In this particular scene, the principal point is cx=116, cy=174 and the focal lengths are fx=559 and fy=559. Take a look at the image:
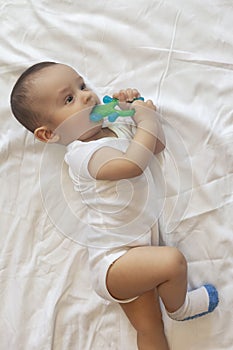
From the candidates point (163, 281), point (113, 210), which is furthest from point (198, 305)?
point (113, 210)

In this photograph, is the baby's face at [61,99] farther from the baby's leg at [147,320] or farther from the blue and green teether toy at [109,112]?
the baby's leg at [147,320]

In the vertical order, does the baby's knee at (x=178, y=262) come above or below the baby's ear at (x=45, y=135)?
below

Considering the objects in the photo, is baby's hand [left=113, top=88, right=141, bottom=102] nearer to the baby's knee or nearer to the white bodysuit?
the white bodysuit

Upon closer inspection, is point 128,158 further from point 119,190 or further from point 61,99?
point 61,99

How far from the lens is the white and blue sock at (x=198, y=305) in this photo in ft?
3.15

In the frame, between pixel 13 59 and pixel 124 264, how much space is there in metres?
0.49

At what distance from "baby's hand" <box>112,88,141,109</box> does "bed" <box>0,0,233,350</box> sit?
0.16ft

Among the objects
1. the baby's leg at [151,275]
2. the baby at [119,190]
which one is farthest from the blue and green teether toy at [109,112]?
the baby's leg at [151,275]

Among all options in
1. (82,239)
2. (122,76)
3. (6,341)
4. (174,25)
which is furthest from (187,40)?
(6,341)

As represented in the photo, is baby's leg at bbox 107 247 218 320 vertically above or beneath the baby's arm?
beneath

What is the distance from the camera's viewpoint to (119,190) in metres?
1.01

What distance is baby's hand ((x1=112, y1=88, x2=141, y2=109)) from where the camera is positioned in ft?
3.41

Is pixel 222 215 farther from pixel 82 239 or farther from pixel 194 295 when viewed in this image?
pixel 82 239

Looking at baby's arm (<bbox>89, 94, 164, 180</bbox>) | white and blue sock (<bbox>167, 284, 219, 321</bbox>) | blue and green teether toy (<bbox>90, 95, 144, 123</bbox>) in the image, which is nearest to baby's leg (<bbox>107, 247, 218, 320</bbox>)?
white and blue sock (<bbox>167, 284, 219, 321</bbox>)
